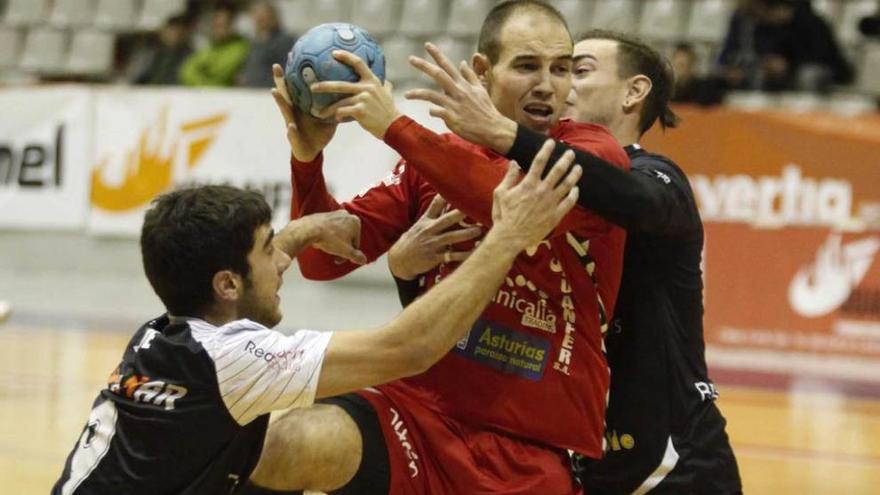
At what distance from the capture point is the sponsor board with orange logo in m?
10.8

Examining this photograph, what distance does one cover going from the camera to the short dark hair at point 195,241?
153 inches

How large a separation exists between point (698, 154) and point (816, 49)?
1.88 m

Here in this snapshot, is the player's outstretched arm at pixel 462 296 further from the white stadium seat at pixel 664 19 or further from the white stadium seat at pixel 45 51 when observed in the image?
the white stadium seat at pixel 45 51

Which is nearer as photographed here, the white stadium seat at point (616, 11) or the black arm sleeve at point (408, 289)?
the black arm sleeve at point (408, 289)

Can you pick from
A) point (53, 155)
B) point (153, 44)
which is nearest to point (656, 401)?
point (53, 155)

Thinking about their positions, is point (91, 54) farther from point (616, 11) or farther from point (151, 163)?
point (616, 11)

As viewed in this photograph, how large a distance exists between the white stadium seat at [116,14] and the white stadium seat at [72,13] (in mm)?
125

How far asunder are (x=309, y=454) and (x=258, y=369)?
1.13 feet

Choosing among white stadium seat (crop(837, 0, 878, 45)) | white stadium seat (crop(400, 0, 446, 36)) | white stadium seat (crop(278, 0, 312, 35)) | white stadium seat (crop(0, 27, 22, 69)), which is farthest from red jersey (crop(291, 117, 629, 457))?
white stadium seat (crop(0, 27, 22, 69))

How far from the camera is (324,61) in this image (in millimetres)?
3984

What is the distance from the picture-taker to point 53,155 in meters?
13.8

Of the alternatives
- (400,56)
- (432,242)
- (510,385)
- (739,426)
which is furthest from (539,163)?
(400,56)

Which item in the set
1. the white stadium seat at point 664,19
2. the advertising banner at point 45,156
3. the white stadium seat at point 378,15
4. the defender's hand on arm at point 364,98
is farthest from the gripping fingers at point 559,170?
the white stadium seat at point 378,15

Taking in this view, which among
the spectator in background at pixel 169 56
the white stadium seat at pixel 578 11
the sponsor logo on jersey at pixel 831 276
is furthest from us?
the spectator in background at pixel 169 56
